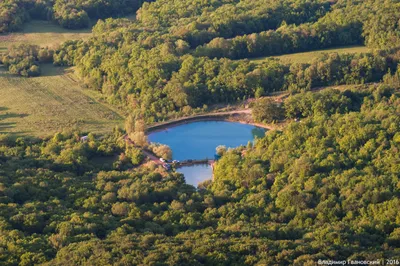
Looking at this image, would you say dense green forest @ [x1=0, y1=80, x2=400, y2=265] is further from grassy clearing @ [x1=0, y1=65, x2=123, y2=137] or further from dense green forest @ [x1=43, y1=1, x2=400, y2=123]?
dense green forest @ [x1=43, y1=1, x2=400, y2=123]

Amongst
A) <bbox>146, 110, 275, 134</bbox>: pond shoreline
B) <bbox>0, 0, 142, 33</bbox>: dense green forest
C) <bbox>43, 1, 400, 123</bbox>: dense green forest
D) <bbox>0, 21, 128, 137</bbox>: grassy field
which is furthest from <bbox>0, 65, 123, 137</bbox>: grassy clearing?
<bbox>0, 0, 142, 33</bbox>: dense green forest

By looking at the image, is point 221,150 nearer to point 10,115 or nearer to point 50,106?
point 50,106

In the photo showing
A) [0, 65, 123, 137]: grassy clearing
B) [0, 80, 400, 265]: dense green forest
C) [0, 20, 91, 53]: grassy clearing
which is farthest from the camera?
[0, 20, 91, 53]: grassy clearing

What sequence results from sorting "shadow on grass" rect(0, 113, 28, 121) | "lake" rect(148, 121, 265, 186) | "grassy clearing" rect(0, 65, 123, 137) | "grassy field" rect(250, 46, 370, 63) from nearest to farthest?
"lake" rect(148, 121, 265, 186) < "grassy clearing" rect(0, 65, 123, 137) < "shadow on grass" rect(0, 113, 28, 121) < "grassy field" rect(250, 46, 370, 63)

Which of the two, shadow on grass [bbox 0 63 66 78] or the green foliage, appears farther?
shadow on grass [bbox 0 63 66 78]

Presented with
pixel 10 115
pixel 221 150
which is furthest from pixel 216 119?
pixel 10 115

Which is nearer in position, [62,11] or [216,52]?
[216,52]

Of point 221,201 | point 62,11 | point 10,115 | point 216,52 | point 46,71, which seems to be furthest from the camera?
point 62,11
